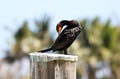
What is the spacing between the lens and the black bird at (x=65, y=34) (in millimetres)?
5884

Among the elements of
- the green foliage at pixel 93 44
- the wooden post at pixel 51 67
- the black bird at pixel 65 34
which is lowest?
the wooden post at pixel 51 67

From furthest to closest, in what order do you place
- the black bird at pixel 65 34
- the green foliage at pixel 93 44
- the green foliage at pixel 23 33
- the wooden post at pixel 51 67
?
1. the green foliage at pixel 23 33
2. the green foliage at pixel 93 44
3. the black bird at pixel 65 34
4. the wooden post at pixel 51 67

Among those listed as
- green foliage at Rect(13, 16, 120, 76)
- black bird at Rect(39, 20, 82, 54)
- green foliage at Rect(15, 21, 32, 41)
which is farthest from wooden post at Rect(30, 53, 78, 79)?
green foliage at Rect(15, 21, 32, 41)

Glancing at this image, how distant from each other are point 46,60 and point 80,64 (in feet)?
86.5

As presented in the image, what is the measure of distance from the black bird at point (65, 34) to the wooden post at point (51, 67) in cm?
93

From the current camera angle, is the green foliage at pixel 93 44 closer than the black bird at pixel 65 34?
No

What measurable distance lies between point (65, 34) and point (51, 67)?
187cm

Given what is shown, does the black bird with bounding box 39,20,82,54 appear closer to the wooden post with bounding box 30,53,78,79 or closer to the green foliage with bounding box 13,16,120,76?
the wooden post with bounding box 30,53,78,79

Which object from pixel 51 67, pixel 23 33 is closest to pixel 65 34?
pixel 51 67

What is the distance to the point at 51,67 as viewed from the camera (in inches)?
177

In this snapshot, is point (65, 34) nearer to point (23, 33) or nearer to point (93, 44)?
point (93, 44)

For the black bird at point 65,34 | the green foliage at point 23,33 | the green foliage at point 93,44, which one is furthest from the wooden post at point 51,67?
the green foliage at point 23,33

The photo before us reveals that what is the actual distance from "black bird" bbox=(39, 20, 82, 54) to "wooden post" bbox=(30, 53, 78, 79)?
0.93 m

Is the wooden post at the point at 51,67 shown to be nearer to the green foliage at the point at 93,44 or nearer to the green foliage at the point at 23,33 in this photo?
the green foliage at the point at 93,44
